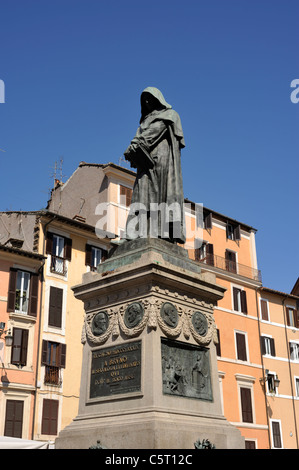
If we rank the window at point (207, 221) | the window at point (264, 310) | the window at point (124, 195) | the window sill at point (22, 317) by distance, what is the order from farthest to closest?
the window at point (264, 310), the window at point (207, 221), the window at point (124, 195), the window sill at point (22, 317)

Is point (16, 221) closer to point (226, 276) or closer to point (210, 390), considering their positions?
point (226, 276)

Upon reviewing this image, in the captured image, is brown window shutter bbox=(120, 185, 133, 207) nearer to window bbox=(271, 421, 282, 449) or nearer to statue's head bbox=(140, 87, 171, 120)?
window bbox=(271, 421, 282, 449)

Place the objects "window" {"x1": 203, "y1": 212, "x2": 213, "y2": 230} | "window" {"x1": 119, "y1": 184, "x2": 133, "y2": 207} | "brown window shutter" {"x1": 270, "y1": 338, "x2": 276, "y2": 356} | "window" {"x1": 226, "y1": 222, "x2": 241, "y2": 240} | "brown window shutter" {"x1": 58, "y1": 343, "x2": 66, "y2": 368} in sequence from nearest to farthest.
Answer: "brown window shutter" {"x1": 58, "y1": 343, "x2": 66, "y2": 368} < "window" {"x1": 119, "y1": 184, "x2": 133, "y2": 207} < "brown window shutter" {"x1": 270, "y1": 338, "x2": 276, "y2": 356} < "window" {"x1": 203, "y1": 212, "x2": 213, "y2": 230} < "window" {"x1": 226, "y1": 222, "x2": 241, "y2": 240}

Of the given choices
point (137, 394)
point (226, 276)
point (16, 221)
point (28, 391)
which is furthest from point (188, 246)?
point (137, 394)

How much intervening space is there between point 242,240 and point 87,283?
1406 inches

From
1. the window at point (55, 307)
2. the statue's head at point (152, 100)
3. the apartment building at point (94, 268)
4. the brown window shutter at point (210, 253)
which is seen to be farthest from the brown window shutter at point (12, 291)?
the statue's head at point (152, 100)

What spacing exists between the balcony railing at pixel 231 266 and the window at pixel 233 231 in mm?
2219

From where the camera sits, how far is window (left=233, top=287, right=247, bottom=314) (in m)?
40.1

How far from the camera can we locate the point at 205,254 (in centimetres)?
4016

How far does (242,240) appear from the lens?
44062mm

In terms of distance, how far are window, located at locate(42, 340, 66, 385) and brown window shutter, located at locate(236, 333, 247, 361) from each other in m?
13.1

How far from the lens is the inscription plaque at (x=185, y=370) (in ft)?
26.6

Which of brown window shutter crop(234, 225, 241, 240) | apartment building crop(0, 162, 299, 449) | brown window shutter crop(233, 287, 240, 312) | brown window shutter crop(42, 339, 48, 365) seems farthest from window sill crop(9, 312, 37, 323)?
brown window shutter crop(234, 225, 241, 240)

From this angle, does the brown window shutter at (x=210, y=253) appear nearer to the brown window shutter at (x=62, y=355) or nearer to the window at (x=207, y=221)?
the window at (x=207, y=221)
